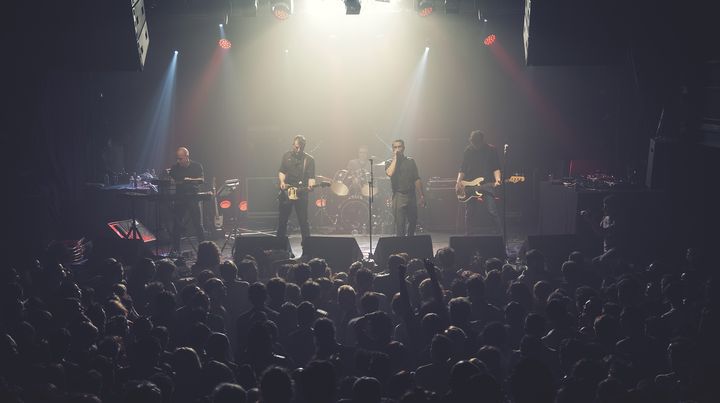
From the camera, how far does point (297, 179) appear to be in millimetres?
13500

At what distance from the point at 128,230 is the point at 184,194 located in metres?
1.28

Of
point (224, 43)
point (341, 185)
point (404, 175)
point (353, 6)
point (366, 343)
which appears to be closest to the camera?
point (366, 343)

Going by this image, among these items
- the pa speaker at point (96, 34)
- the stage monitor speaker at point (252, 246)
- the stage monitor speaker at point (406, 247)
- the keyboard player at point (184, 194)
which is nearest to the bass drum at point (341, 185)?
the keyboard player at point (184, 194)

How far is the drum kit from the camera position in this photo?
1664 centimetres

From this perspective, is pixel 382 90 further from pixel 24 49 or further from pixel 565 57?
pixel 24 49

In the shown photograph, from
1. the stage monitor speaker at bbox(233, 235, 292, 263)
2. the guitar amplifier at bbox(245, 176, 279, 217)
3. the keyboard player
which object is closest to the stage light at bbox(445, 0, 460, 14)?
the guitar amplifier at bbox(245, 176, 279, 217)

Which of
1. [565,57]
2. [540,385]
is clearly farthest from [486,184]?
[540,385]

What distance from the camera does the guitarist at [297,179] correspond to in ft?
44.0

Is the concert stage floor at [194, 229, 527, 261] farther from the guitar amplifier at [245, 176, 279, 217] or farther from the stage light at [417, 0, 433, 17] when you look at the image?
the stage light at [417, 0, 433, 17]

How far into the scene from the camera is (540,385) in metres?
4.66

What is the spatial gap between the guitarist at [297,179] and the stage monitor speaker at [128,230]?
8.00ft

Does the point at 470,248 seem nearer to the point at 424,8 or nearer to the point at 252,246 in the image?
the point at 252,246

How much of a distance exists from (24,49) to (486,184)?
8054 millimetres

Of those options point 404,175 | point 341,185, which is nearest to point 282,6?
point 341,185
